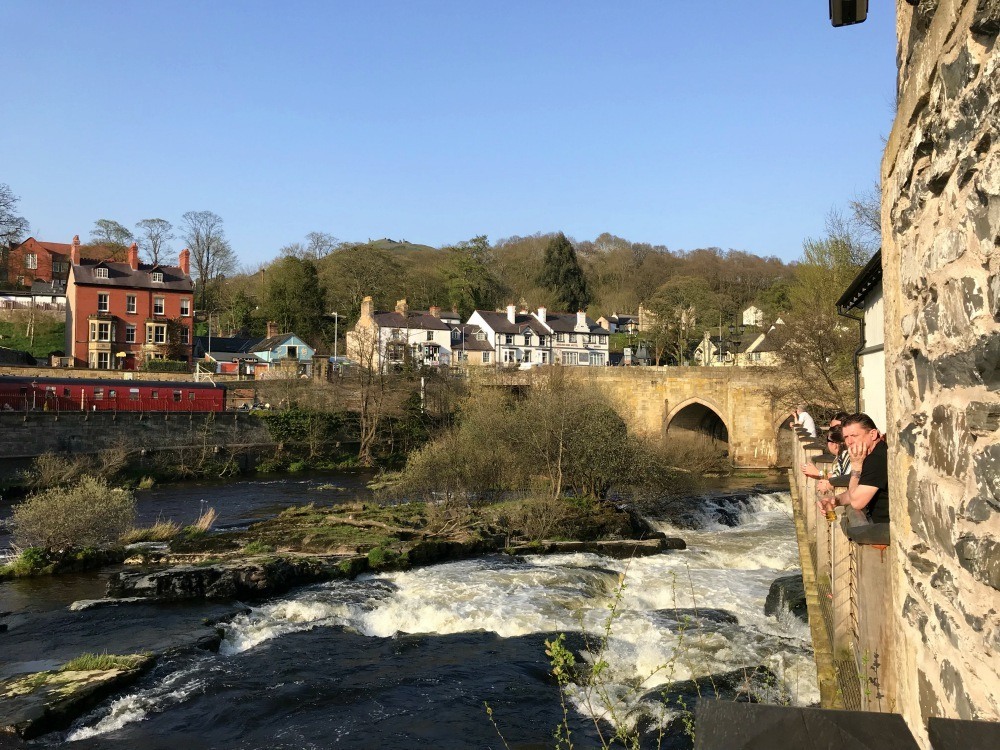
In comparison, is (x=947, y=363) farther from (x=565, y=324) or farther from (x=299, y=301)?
(x=565, y=324)

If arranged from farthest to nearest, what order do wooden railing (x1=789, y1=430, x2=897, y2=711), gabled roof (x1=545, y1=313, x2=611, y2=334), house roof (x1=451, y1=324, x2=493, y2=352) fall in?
gabled roof (x1=545, y1=313, x2=611, y2=334)
house roof (x1=451, y1=324, x2=493, y2=352)
wooden railing (x1=789, y1=430, x2=897, y2=711)

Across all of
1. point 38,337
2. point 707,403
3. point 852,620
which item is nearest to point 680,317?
point 707,403

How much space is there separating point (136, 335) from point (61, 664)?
162ft

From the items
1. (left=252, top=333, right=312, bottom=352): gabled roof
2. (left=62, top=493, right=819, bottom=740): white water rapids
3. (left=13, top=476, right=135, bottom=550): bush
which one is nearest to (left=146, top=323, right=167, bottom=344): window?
(left=252, top=333, right=312, bottom=352): gabled roof

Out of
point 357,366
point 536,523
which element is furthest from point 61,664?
point 357,366

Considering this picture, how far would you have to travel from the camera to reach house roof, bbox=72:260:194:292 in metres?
56.3

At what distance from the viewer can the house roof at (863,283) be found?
1540 cm

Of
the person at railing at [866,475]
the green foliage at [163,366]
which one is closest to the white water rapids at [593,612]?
the person at railing at [866,475]

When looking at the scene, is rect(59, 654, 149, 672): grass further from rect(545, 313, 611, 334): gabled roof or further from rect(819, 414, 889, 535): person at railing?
rect(545, 313, 611, 334): gabled roof

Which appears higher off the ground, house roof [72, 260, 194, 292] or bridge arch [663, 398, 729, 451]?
house roof [72, 260, 194, 292]

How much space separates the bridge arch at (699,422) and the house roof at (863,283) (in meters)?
24.6

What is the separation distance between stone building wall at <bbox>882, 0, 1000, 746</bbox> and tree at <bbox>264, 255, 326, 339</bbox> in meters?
65.9

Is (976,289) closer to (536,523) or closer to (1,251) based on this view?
(536,523)

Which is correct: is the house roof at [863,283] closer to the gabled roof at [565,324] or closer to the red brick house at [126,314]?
the red brick house at [126,314]
